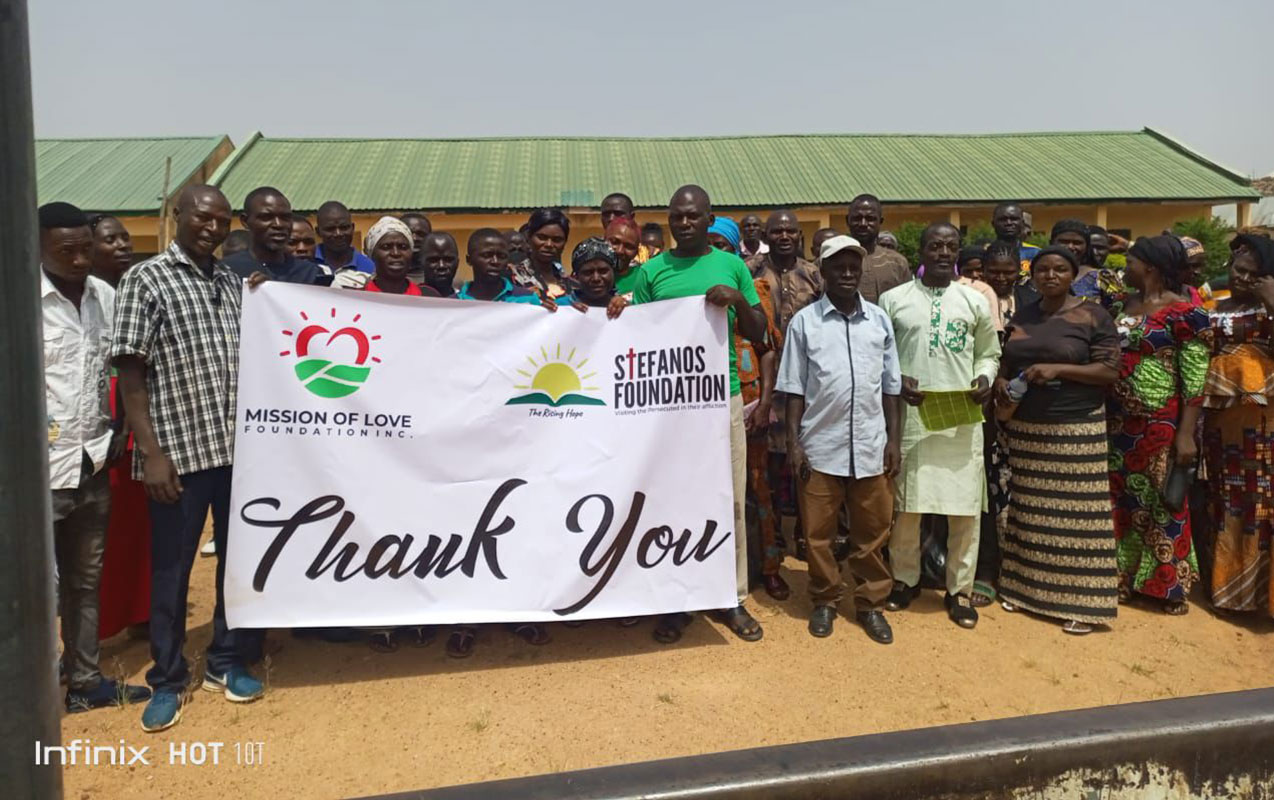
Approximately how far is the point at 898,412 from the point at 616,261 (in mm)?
1652

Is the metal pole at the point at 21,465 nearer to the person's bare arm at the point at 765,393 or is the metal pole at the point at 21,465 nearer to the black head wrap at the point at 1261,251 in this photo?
the person's bare arm at the point at 765,393

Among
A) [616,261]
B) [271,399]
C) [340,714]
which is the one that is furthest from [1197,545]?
[271,399]

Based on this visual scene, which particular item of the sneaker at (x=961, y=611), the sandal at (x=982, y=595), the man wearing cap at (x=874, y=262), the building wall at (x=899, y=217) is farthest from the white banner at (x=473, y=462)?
the building wall at (x=899, y=217)

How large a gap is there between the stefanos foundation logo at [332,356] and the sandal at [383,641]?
4.13ft

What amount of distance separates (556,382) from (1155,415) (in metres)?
3.24

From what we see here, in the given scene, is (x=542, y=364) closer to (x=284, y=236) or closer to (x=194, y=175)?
(x=284, y=236)

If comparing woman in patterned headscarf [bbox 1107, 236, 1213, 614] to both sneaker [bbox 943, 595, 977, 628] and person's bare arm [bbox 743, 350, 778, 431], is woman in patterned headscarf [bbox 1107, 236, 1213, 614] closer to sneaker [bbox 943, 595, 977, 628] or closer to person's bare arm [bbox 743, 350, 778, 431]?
sneaker [bbox 943, 595, 977, 628]

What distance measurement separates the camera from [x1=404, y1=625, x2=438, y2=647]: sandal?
4.03 metres

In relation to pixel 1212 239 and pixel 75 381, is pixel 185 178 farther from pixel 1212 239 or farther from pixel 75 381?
pixel 1212 239

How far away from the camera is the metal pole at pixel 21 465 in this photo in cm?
127

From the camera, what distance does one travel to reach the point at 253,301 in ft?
11.4

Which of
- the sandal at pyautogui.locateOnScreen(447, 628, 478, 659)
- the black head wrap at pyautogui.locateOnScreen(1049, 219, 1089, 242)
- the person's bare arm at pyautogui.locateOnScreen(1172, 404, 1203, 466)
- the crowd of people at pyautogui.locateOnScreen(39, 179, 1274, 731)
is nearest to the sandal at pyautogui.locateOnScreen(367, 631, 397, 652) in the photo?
the crowd of people at pyautogui.locateOnScreen(39, 179, 1274, 731)

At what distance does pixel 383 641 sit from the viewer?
399 cm

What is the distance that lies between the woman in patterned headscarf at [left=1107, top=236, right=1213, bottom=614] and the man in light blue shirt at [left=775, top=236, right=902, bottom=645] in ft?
4.63
